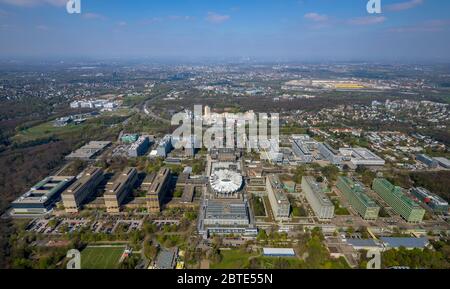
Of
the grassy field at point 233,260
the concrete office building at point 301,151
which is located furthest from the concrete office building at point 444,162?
the grassy field at point 233,260

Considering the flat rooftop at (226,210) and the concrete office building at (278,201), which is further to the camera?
the concrete office building at (278,201)

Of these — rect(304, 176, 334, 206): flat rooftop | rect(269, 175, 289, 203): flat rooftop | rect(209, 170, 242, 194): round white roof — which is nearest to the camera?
rect(304, 176, 334, 206): flat rooftop

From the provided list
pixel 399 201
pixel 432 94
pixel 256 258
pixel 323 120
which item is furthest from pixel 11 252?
pixel 432 94

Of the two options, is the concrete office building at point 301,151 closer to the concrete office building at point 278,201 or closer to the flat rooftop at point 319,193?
the flat rooftop at point 319,193

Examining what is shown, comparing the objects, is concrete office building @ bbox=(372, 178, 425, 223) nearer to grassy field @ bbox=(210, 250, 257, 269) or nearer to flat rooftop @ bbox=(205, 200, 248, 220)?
flat rooftop @ bbox=(205, 200, 248, 220)

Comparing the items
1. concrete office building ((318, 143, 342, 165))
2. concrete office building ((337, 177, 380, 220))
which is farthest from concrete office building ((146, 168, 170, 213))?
concrete office building ((318, 143, 342, 165))

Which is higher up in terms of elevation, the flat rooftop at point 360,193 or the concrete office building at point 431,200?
the flat rooftop at point 360,193
